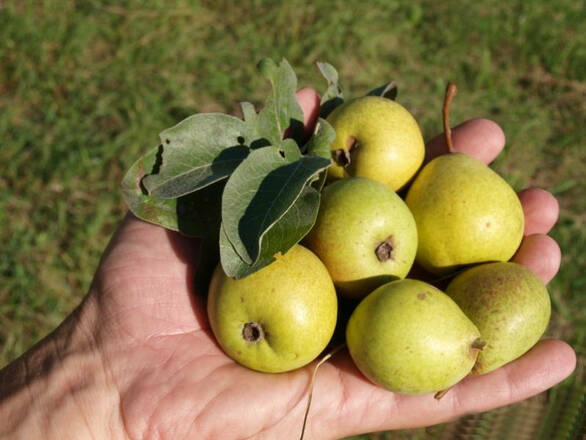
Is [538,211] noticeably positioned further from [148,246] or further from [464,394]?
[148,246]

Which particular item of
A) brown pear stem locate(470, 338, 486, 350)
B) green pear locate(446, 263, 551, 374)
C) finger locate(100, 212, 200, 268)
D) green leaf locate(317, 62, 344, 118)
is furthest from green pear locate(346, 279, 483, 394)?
green leaf locate(317, 62, 344, 118)

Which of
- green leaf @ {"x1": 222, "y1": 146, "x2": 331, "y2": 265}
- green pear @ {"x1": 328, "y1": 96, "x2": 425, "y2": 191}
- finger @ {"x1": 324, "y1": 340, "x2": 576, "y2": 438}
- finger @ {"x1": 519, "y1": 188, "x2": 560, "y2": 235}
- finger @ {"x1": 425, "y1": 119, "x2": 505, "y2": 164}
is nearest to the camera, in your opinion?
green leaf @ {"x1": 222, "y1": 146, "x2": 331, "y2": 265}

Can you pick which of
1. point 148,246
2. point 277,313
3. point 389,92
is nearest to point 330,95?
point 389,92

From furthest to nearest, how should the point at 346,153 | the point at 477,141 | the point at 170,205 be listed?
the point at 477,141, the point at 346,153, the point at 170,205

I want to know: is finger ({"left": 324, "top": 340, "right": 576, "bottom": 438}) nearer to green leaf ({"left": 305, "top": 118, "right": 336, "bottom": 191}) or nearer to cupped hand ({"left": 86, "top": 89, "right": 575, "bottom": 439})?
cupped hand ({"left": 86, "top": 89, "right": 575, "bottom": 439})

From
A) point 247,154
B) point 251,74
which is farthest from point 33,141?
point 247,154

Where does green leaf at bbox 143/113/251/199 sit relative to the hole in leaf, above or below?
above

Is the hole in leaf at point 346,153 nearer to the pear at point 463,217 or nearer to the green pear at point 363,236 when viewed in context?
the green pear at point 363,236
